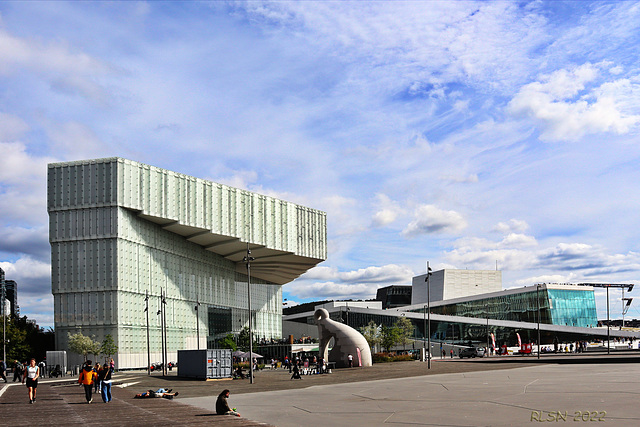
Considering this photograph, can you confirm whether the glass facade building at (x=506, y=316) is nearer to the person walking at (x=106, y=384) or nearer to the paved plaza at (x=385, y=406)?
the paved plaza at (x=385, y=406)

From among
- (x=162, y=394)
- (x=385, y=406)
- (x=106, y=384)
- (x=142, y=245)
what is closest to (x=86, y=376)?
(x=106, y=384)

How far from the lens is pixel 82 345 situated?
72.7m

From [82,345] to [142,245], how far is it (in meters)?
14.9

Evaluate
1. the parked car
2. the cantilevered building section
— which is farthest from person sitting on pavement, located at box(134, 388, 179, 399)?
the parked car

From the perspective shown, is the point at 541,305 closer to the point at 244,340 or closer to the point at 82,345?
the point at 244,340

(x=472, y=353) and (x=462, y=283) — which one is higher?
(x=462, y=283)

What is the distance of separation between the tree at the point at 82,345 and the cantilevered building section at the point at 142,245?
3.32 metres

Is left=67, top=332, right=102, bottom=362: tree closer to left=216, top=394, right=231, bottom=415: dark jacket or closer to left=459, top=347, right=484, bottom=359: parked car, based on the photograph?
left=459, top=347, right=484, bottom=359: parked car

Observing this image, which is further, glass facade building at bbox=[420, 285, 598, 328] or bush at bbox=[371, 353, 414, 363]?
glass facade building at bbox=[420, 285, 598, 328]

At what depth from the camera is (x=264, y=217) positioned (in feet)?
336

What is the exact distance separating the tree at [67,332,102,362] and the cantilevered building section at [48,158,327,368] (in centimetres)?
332

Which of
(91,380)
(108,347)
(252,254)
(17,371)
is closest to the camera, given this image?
(91,380)

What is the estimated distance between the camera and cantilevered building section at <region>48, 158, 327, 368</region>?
7731 centimetres

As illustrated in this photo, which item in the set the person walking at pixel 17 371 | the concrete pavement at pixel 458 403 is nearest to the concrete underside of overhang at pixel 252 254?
the person walking at pixel 17 371
